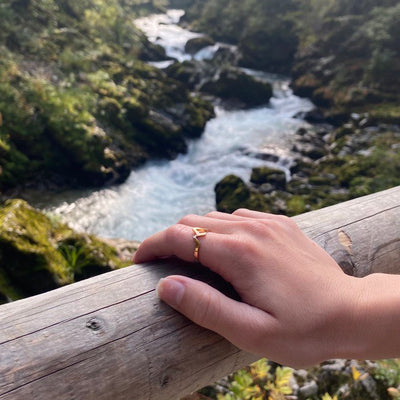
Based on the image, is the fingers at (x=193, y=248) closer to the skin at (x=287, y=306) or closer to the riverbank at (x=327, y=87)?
the skin at (x=287, y=306)

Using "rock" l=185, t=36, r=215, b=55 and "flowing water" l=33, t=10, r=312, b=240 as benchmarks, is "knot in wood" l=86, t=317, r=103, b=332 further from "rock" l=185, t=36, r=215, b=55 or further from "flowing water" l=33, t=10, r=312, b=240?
"rock" l=185, t=36, r=215, b=55

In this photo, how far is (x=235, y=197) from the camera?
344 inches

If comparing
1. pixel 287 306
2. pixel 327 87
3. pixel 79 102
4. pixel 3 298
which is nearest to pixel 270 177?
pixel 79 102

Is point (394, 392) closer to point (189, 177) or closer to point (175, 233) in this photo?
point (175, 233)

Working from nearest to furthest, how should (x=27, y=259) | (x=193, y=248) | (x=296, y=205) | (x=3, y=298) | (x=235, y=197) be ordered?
(x=193, y=248) → (x=3, y=298) → (x=27, y=259) → (x=296, y=205) → (x=235, y=197)

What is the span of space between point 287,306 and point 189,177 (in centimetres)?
976

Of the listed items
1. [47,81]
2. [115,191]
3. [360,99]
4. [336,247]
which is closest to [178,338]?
[336,247]

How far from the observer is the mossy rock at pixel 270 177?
9.72 meters

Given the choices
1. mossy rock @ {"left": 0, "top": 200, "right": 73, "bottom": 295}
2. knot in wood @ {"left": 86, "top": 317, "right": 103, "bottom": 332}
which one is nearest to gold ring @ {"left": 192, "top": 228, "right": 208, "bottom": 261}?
knot in wood @ {"left": 86, "top": 317, "right": 103, "bottom": 332}

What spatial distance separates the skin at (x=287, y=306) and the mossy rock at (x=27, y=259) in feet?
10.3

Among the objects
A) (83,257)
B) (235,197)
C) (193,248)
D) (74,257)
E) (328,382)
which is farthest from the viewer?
(235,197)

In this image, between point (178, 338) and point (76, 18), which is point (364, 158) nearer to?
point (178, 338)

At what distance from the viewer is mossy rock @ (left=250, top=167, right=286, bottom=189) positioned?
31.9 ft

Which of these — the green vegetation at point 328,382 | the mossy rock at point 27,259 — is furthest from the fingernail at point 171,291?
the mossy rock at point 27,259
